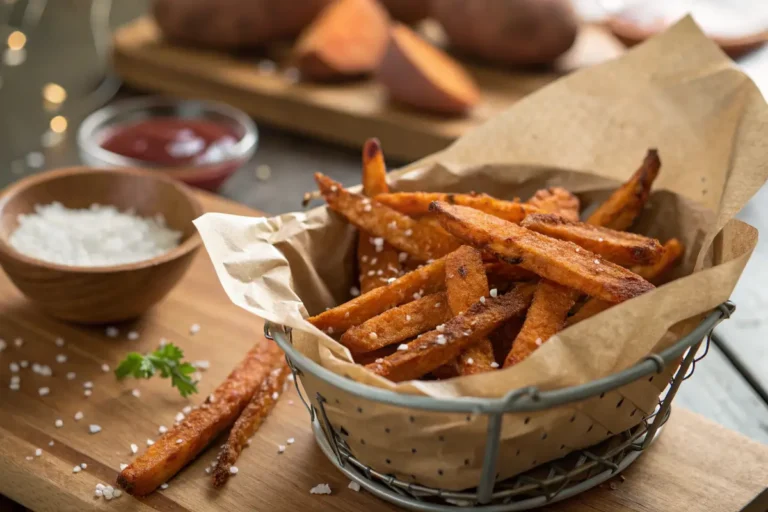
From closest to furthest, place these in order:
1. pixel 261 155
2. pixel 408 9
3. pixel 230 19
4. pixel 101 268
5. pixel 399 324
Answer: pixel 399 324 → pixel 101 268 → pixel 261 155 → pixel 230 19 → pixel 408 9

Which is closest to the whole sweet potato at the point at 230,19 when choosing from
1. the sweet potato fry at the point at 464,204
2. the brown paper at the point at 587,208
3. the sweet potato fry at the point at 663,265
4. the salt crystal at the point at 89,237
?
the salt crystal at the point at 89,237

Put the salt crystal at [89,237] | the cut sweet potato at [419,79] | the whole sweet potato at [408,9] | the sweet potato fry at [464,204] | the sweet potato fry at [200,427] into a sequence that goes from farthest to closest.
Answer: the whole sweet potato at [408,9] → the cut sweet potato at [419,79] → the salt crystal at [89,237] → the sweet potato fry at [464,204] → the sweet potato fry at [200,427]

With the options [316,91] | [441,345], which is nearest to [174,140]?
[316,91]

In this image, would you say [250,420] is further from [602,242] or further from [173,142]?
[173,142]

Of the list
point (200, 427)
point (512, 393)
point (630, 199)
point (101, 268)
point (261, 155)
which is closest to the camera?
point (512, 393)

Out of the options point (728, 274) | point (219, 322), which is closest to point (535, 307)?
point (728, 274)

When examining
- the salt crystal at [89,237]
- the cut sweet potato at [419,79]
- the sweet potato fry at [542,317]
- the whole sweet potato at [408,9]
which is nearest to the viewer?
the sweet potato fry at [542,317]

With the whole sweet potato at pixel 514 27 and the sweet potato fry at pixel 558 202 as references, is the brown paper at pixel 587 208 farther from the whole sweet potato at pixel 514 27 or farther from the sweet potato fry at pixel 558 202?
the whole sweet potato at pixel 514 27
